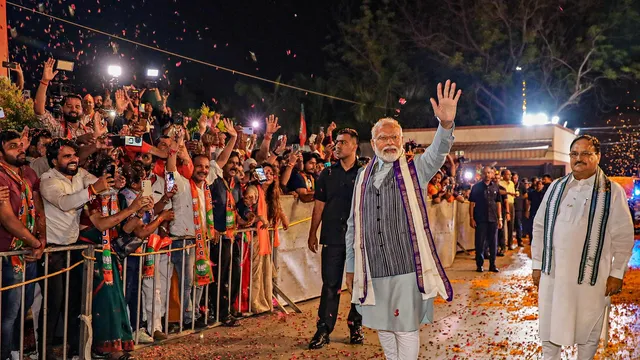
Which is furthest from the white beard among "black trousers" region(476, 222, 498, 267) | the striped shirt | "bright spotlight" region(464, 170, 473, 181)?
"bright spotlight" region(464, 170, 473, 181)

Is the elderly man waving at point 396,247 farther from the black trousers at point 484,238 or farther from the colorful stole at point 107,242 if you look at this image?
the black trousers at point 484,238

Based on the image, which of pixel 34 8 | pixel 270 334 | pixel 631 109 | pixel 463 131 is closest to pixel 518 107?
pixel 463 131

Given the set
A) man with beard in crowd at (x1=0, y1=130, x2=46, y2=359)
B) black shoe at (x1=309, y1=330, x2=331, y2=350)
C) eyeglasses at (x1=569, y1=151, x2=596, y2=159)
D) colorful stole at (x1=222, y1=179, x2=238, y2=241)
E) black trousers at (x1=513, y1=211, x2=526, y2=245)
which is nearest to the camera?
eyeglasses at (x1=569, y1=151, x2=596, y2=159)

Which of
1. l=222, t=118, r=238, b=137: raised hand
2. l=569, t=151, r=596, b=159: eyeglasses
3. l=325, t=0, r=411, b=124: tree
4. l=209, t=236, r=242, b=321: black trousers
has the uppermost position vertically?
l=325, t=0, r=411, b=124: tree

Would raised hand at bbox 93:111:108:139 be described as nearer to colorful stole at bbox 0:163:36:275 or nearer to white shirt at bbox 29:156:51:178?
white shirt at bbox 29:156:51:178

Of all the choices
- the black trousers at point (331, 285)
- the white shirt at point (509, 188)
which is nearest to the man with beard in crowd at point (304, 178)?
the black trousers at point (331, 285)

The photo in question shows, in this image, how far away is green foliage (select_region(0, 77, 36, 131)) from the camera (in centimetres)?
795

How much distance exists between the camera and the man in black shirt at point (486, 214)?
42.8ft

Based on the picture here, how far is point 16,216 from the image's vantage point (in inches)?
227

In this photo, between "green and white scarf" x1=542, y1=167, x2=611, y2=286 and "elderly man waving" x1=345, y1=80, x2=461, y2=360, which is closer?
"elderly man waving" x1=345, y1=80, x2=461, y2=360

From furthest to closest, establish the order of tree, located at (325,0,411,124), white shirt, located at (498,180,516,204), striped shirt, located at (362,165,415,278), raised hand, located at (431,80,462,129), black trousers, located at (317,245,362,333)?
tree, located at (325,0,411,124) < white shirt, located at (498,180,516,204) < black trousers, located at (317,245,362,333) < striped shirt, located at (362,165,415,278) < raised hand, located at (431,80,462,129)

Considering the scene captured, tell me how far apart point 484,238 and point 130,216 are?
846cm

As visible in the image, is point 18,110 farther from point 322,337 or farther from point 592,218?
point 592,218

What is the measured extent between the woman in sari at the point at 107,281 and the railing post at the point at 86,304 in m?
0.10
